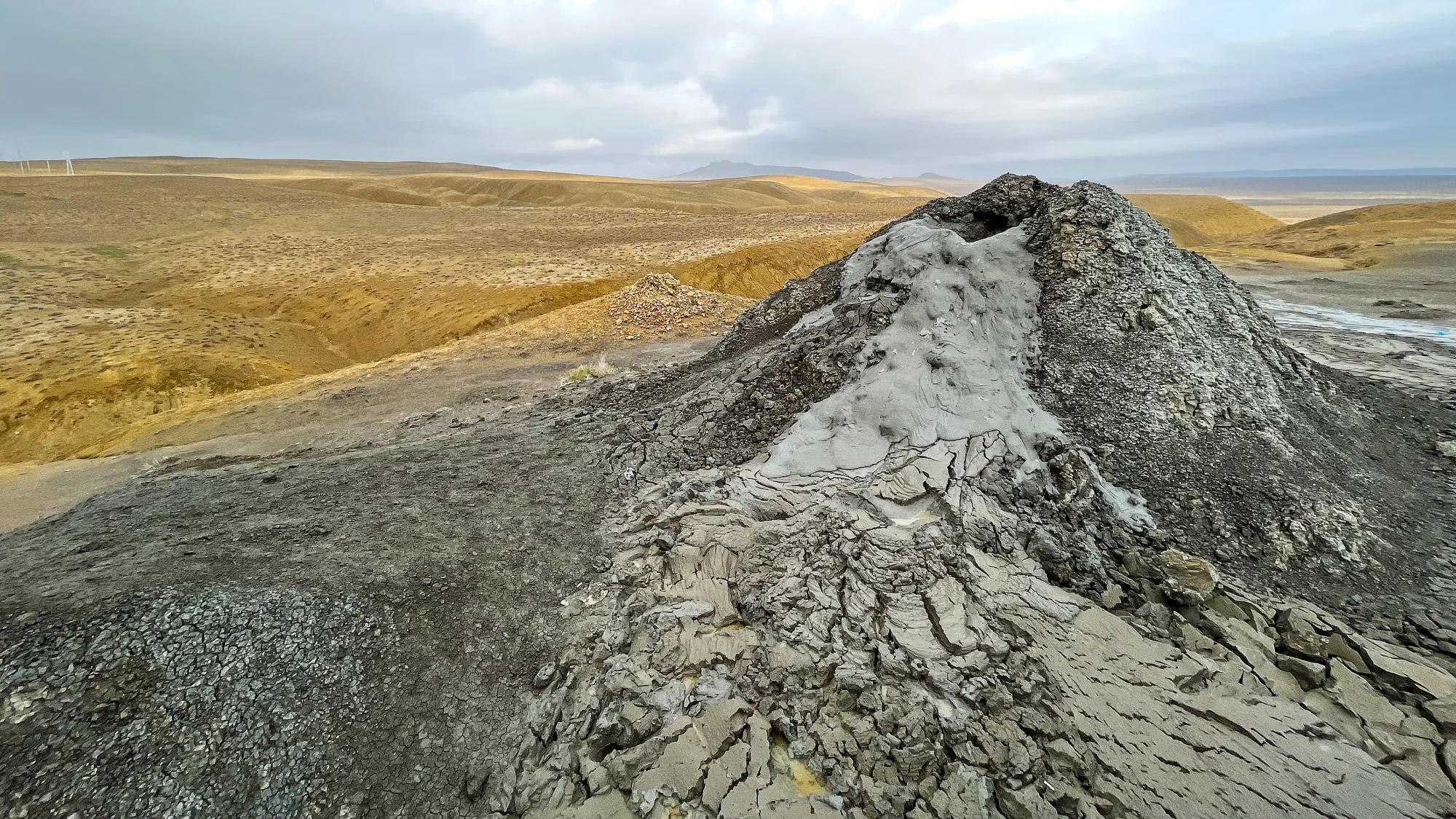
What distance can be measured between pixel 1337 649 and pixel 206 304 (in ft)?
78.1

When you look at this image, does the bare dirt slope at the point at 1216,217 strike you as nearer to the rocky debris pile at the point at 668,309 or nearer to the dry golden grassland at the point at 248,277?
the dry golden grassland at the point at 248,277

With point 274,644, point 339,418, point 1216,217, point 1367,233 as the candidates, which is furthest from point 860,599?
point 1216,217

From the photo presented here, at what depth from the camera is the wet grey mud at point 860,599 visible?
9.97 ft

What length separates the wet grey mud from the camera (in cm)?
304

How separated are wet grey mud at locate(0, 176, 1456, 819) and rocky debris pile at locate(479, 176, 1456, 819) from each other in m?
0.02

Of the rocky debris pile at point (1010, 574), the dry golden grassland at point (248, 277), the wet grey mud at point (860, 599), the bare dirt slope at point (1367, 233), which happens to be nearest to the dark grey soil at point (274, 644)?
the wet grey mud at point (860, 599)

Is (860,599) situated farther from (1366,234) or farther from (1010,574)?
(1366,234)

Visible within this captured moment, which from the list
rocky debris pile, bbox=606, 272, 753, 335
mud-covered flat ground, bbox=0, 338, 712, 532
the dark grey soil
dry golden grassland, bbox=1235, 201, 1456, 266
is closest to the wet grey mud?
the dark grey soil

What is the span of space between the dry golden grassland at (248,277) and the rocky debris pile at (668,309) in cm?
62

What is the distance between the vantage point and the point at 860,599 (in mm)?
3967

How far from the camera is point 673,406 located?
721cm

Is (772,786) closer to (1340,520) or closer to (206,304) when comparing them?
(1340,520)

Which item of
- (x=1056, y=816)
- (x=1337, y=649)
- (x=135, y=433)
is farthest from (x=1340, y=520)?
(x=135, y=433)

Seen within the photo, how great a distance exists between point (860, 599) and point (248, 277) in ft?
76.4
